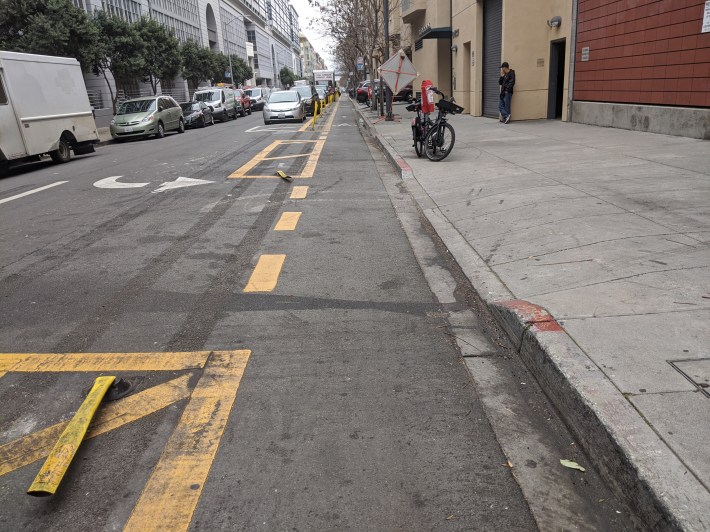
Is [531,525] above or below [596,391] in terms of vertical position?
below

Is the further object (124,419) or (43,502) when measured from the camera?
(124,419)

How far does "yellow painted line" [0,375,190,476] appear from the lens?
2857 mm

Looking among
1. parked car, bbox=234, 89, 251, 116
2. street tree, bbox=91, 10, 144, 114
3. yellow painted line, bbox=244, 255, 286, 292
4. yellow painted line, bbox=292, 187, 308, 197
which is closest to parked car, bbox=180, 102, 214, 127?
street tree, bbox=91, 10, 144, 114

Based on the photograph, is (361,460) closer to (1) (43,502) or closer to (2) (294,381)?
(2) (294,381)

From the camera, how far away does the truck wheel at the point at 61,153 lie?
16.4 metres

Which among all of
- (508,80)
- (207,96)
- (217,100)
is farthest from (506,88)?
(207,96)

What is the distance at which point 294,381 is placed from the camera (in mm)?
3529

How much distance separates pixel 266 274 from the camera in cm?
555

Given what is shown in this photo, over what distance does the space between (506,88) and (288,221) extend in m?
13.8

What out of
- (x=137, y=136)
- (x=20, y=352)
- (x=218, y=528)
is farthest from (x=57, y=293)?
(x=137, y=136)

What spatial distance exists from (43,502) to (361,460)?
1.45 meters

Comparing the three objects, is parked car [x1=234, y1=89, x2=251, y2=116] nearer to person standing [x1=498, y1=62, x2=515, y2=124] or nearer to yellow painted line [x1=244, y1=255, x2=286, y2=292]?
person standing [x1=498, y1=62, x2=515, y2=124]

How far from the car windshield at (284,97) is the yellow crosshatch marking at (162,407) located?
27.2m

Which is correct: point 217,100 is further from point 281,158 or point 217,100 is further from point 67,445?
point 67,445
